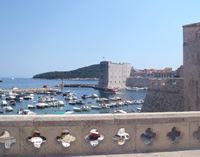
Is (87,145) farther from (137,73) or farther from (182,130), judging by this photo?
(137,73)

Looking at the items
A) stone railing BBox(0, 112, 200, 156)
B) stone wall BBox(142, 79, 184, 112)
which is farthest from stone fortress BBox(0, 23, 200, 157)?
stone wall BBox(142, 79, 184, 112)

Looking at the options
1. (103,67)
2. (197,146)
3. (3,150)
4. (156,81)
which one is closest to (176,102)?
(156,81)

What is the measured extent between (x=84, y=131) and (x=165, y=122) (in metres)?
1.28

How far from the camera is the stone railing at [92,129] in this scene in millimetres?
2973

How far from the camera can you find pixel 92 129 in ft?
10.2

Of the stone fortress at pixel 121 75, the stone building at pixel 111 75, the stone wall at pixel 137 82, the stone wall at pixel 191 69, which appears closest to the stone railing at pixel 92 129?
the stone wall at pixel 191 69

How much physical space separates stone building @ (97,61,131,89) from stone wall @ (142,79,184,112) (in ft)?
209

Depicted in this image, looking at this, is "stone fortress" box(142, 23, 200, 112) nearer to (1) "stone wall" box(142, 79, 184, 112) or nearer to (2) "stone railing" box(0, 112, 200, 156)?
(1) "stone wall" box(142, 79, 184, 112)

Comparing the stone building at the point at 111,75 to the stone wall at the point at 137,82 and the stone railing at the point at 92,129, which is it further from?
the stone railing at the point at 92,129

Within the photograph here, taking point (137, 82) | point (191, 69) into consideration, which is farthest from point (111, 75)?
point (191, 69)

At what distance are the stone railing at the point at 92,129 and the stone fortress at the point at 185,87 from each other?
6628 millimetres

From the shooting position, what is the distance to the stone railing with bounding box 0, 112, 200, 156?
297cm

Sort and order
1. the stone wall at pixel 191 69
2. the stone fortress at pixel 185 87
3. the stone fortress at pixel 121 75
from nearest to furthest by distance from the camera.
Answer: the stone wall at pixel 191 69
the stone fortress at pixel 185 87
the stone fortress at pixel 121 75

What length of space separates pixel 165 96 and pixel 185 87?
274cm
